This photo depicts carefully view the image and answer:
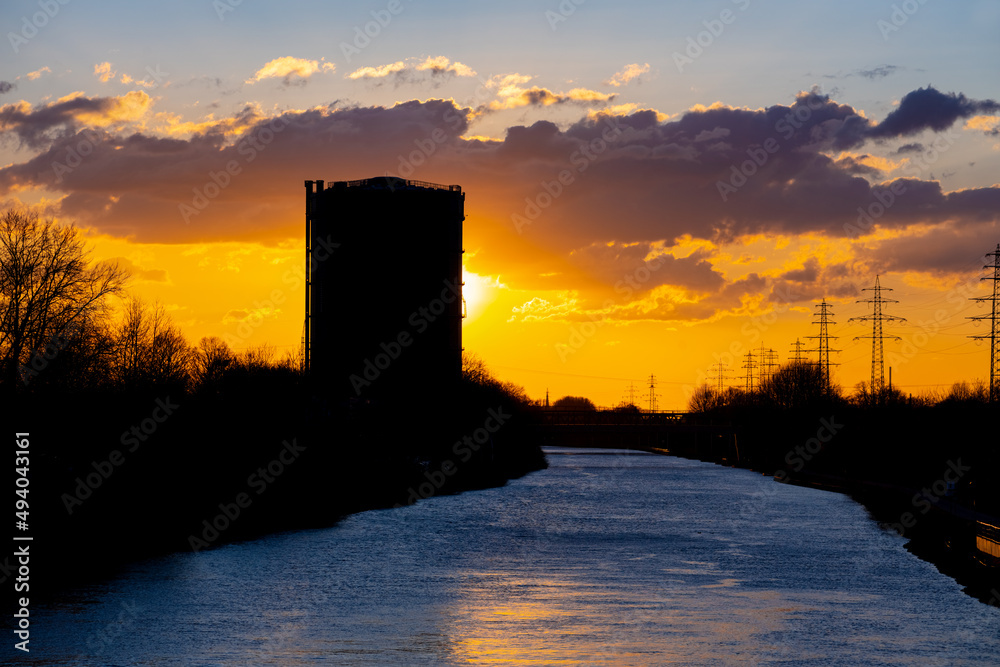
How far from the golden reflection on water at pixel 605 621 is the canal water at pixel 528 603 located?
0.08 m

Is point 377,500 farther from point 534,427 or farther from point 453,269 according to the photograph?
point 534,427

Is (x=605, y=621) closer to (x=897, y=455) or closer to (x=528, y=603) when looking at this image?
(x=528, y=603)

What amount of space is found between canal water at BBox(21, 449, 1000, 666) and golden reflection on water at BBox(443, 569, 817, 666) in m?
0.08

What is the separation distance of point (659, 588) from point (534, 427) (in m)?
119

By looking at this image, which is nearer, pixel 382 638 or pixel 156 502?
pixel 382 638

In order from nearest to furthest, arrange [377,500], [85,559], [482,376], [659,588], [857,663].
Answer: [857,663] → [659,588] → [85,559] → [377,500] → [482,376]

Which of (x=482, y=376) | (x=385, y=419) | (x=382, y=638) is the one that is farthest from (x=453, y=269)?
(x=382, y=638)

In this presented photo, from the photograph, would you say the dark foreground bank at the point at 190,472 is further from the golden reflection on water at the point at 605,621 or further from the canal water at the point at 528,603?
the golden reflection on water at the point at 605,621

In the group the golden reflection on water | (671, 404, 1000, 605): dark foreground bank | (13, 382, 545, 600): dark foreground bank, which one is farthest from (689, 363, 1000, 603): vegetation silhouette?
(13, 382, 545, 600): dark foreground bank

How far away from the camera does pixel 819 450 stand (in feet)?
400

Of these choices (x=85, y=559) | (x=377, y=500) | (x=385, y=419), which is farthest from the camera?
(x=385, y=419)

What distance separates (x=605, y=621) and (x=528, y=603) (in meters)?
3.50

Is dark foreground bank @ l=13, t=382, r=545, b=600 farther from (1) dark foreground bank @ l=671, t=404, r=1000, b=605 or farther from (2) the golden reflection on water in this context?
(1) dark foreground bank @ l=671, t=404, r=1000, b=605

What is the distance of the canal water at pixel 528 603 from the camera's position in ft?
92.8
